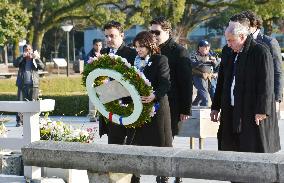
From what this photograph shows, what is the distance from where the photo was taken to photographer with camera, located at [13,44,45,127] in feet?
40.8

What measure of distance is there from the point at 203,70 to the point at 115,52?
6.31 metres

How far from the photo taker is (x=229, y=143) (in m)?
5.53

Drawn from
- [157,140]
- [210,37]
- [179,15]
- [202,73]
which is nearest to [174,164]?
[157,140]

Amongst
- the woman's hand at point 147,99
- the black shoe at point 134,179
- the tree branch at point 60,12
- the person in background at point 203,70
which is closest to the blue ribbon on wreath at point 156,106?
the woman's hand at point 147,99

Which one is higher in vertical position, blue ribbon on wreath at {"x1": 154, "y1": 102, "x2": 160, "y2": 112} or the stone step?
blue ribbon on wreath at {"x1": 154, "y1": 102, "x2": 160, "y2": 112}

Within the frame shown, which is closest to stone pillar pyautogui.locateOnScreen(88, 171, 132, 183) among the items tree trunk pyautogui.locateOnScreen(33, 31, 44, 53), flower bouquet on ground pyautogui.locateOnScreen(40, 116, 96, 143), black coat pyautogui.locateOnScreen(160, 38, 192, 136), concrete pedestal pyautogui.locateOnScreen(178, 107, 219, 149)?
black coat pyautogui.locateOnScreen(160, 38, 192, 136)

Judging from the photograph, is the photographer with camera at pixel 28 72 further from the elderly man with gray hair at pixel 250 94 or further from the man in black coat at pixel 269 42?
the elderly man with gray hair at pixel 250 94

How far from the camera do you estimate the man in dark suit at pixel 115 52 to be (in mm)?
6039

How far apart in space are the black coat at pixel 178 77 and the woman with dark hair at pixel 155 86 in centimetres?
40

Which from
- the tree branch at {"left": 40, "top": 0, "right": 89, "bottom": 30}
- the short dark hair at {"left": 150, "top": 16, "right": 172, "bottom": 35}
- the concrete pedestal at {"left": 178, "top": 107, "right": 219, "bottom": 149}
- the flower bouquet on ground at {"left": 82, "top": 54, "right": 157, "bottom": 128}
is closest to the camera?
the flower bouquet on ground at {"left": 82, "top": 54, "right": 157, "bottom": 128}

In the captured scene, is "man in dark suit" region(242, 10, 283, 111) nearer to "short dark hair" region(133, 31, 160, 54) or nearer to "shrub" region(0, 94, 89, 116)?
"short dark hair" region(133, 31, 160, 54)

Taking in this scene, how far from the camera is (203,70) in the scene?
41.1 ft

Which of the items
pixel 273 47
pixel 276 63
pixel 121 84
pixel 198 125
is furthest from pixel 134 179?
pixel 198 125

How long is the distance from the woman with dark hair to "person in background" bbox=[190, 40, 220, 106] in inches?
240
